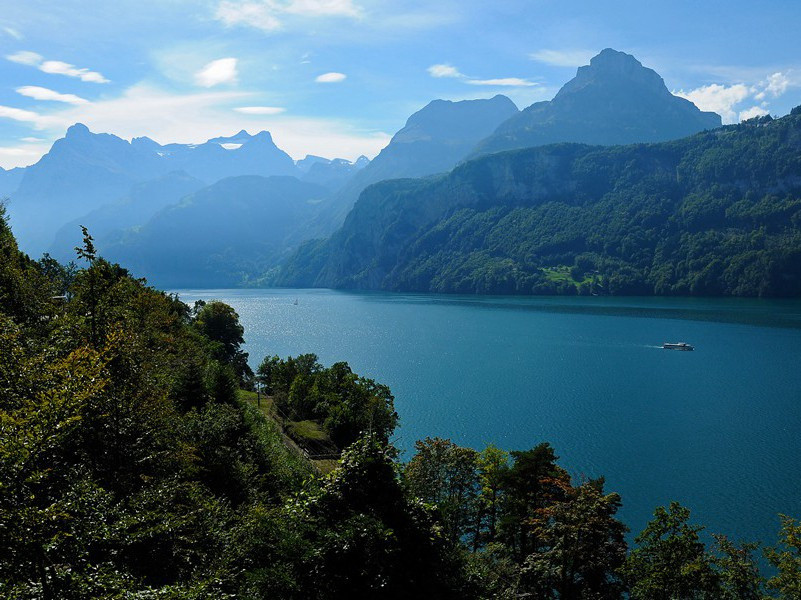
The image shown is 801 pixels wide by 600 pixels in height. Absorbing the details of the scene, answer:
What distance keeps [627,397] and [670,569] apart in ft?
210

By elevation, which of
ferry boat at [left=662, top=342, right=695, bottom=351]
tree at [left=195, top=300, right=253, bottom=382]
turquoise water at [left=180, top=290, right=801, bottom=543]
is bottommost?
turquoise water at [left=180, top=290, right=801, bottom=543]

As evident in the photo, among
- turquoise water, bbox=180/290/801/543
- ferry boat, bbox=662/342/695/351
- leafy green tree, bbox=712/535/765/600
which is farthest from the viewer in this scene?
ferry boat, bbox=662/342/695/351

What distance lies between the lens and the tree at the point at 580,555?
Result: 100ft

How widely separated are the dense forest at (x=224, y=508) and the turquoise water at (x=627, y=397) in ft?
47.6

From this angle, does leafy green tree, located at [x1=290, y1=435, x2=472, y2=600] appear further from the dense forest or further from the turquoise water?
the turquoise water

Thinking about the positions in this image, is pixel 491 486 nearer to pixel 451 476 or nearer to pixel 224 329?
pixel 451 476

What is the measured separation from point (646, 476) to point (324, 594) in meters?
54.4

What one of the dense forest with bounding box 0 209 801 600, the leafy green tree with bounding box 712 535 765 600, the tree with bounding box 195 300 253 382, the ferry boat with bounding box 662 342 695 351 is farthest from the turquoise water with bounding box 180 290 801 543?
the tree with bounding box 195 300 253 382

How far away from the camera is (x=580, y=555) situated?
31.2 meters

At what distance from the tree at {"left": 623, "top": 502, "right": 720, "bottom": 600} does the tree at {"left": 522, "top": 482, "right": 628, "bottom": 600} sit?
6.23 feet

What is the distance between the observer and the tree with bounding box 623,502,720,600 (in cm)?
2720

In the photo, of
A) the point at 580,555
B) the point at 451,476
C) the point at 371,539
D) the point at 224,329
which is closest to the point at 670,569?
the point at 580,555

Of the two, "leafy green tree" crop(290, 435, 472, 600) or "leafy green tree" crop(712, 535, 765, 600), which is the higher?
Result: "leafy green tree" crop(290, 435, 472, 600)

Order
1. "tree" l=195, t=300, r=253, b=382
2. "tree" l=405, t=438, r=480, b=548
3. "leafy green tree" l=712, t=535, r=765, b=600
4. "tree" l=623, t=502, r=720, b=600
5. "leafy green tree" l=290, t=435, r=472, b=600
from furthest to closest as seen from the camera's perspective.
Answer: "tree" l=195, t=300, r=253, b=382 < "tree" l=405, t=438, r=480, b=548 < "tree" l=623, t=502, r=720, b=600 < "leafy green tree" l=712, t=535, r=765, b=600 < "leafy green tree" l=290, t=435, r=472, b=600
